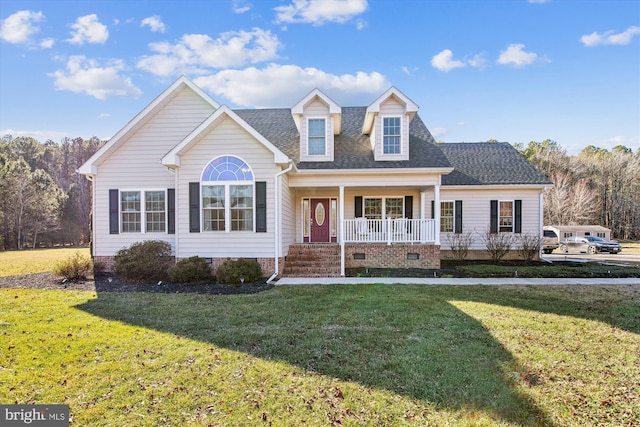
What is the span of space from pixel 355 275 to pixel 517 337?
6.51m

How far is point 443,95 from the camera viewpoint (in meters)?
17.8

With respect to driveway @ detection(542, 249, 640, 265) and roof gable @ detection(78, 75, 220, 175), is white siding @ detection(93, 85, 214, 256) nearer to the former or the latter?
roof gable @ detection(78, 75, 220, 175)

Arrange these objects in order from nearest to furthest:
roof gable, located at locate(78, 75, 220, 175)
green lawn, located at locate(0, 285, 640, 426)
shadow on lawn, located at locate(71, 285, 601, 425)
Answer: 1. green lawn, located at locate(0, 285, 640, 426)
2. shadow on lawn, located at locate(71, 285, 601, 425)
3. roof gable, located at locate(78, 75, 220, 175)

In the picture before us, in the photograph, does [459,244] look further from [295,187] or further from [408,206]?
[295,187]

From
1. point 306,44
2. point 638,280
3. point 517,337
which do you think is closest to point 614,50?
point 638,280

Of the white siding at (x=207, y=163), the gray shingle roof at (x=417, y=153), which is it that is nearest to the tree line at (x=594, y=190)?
the gray shingle roof at (x=417, y=153)

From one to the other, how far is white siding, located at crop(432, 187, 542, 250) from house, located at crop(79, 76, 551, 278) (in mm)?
47

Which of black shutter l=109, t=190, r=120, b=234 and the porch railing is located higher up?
black shutter l=109, t=190, r=120, b=234

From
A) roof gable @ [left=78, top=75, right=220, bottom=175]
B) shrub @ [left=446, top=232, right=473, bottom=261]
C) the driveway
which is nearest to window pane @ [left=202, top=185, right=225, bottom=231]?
roof gable @ [left=78, top=75, right=220, bottom=175]

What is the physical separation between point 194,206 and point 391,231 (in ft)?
24.0

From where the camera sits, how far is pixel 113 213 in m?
12.4

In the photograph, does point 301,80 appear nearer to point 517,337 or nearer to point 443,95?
point 443,95

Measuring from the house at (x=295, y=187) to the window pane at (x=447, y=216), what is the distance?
0.15 ft

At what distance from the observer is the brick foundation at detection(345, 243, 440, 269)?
12.6m
